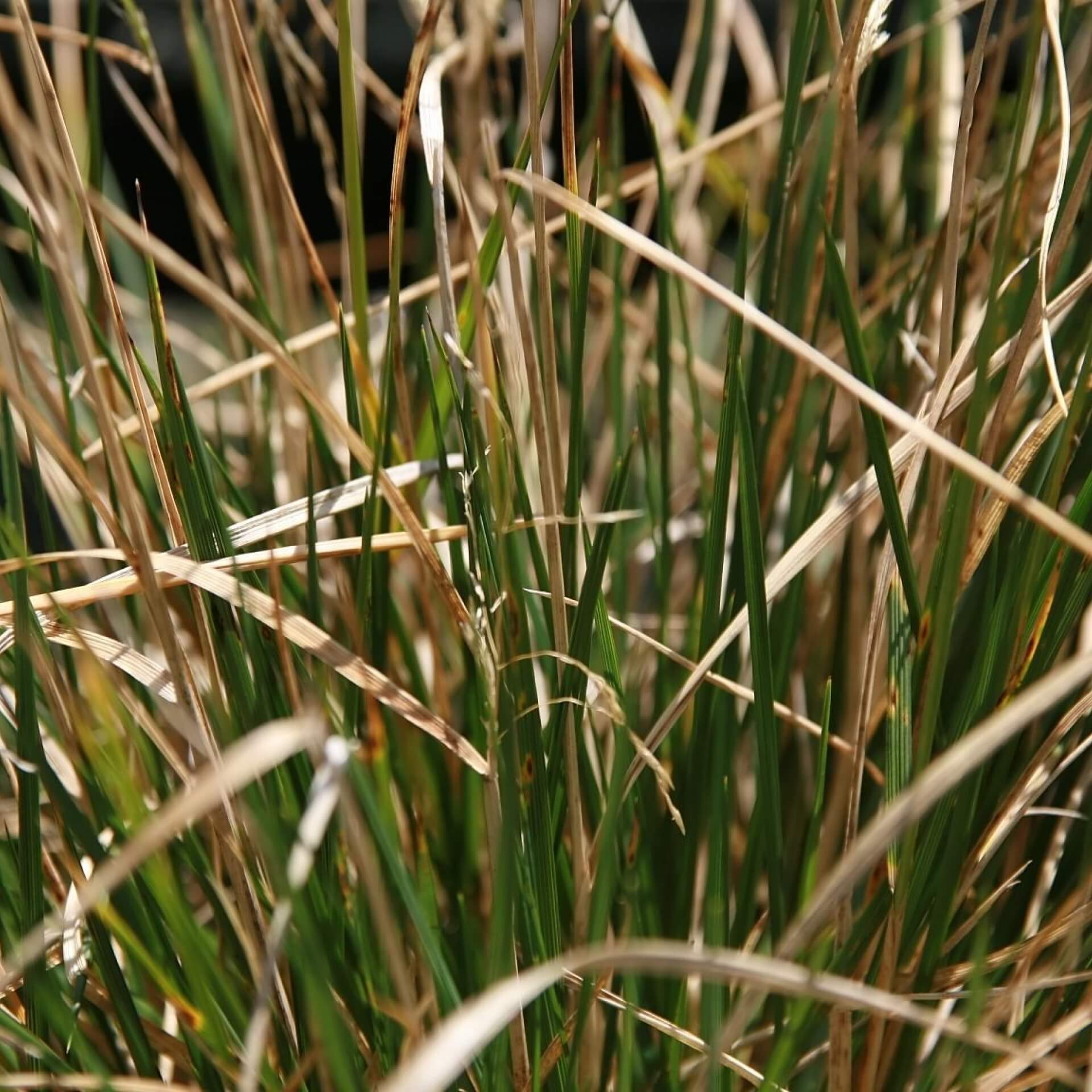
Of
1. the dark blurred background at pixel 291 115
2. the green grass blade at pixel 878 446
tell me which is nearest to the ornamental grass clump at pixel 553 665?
the green grass blade at pixel 878 446

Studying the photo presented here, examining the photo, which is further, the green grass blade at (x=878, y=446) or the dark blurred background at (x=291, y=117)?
the dark blurred background at (x=291, y=117)

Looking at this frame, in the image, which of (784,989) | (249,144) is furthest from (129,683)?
(784,989)

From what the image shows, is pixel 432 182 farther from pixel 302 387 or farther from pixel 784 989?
pixel 784 989

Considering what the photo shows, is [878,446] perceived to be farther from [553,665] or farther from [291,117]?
[291,117]

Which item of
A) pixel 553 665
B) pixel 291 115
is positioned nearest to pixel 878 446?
pixel 553 665

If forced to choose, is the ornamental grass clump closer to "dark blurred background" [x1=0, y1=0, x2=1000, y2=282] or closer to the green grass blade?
the green grass blade

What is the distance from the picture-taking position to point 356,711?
19.3 inches

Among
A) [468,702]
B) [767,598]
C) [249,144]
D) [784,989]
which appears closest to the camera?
[784,989]

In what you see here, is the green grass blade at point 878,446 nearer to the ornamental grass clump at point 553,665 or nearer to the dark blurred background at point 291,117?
the ornamental grass clump at point 553,665

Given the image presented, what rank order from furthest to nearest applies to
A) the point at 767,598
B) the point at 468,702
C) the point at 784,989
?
the point at 468,702 → the point at 767,598 → the point at 784,989

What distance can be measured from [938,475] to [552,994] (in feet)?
0.82

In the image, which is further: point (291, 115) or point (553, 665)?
point (291, 115)

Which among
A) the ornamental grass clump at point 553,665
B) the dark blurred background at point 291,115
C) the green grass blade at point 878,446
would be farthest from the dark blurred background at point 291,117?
the green grass blade at point 878,446

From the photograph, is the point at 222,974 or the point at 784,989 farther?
the point at 222,974
